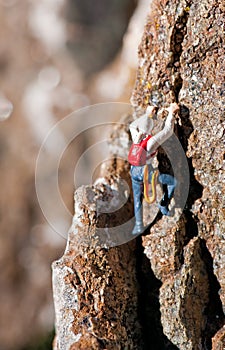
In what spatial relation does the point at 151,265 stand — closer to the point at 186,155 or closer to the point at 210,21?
the point at 186,155

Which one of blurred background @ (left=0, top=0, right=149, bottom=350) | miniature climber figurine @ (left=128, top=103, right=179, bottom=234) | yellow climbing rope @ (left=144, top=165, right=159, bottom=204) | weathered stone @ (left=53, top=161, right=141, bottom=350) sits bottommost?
weathered stone @ (left=53, top=161, right=141, bottom=350)

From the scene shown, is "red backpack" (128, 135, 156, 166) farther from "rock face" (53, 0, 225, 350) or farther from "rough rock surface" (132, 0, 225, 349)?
"rough rock surface" (132, 0, 225, 349)

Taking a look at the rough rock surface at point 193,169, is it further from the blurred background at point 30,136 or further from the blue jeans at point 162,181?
the blurred background at point 30,136

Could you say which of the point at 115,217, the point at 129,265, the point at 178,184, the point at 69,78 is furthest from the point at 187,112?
the point at 69,78

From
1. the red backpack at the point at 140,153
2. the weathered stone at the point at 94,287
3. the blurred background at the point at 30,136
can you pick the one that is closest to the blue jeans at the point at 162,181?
the red backpack at the point at 140,153

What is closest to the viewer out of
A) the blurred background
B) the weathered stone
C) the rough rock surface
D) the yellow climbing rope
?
the rough rock surface

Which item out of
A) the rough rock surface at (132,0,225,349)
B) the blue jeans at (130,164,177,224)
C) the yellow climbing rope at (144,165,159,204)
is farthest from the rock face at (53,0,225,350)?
the yellow climbing rope at (144,165,159,204)
